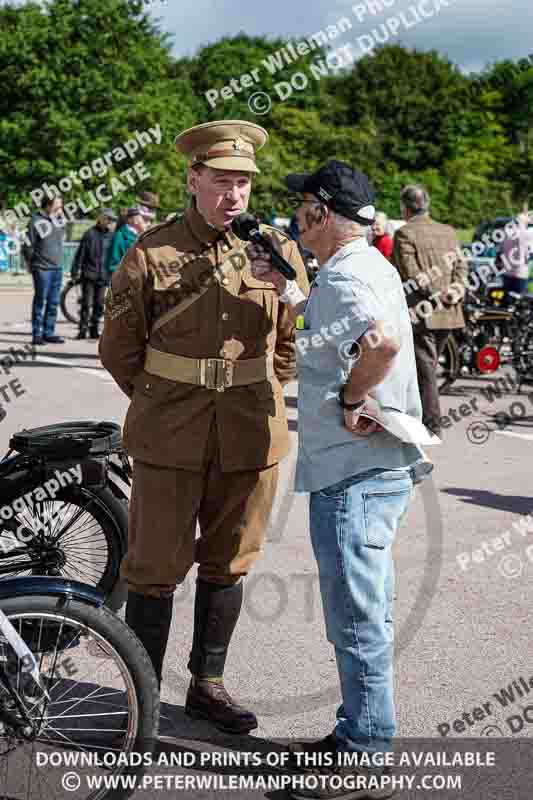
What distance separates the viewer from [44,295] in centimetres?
1500

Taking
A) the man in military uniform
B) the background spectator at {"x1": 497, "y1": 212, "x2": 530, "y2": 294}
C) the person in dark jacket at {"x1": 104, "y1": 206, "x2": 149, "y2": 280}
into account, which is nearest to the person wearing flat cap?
the man in military uniform

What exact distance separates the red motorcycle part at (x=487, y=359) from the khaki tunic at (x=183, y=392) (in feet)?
29.0

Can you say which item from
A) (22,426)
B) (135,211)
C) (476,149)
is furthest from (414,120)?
(22,426)

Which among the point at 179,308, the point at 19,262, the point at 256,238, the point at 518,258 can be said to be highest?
the point at 19,262

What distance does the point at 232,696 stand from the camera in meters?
4.33

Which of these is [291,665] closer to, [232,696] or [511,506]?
[232,696]

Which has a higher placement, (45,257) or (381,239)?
(45,257)

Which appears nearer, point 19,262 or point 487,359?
point 487,359

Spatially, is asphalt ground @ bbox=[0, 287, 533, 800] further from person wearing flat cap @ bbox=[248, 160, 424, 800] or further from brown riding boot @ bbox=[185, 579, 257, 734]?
person wearing flat cap @ bbox=[248, 160, 424, 800]

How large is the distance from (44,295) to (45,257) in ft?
1.77

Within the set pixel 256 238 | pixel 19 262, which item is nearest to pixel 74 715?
pixel 256 238

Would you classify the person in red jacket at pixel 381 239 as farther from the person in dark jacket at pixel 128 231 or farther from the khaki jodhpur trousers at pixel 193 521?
the khaki jodhpur trousers at pixel 193 521

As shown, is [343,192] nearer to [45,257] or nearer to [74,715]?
[74,715]

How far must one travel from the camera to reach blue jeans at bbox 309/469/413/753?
3.45 meters
